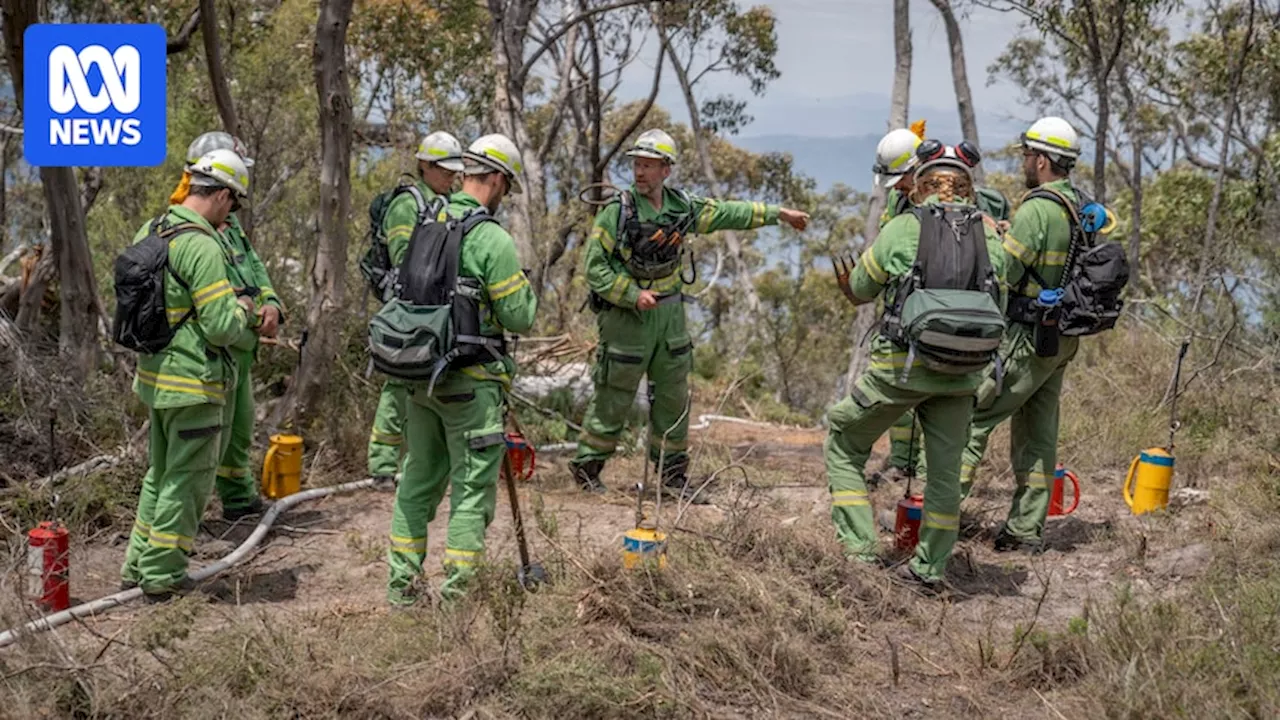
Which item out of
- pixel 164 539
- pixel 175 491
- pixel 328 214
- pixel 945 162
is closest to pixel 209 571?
pixel 164 539

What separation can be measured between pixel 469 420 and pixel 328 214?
9.91 feet

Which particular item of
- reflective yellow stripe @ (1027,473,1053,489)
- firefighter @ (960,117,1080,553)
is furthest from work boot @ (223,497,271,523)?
reflective yellow stripe @ (1027,473,1053,489)

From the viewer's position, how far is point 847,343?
21906mm

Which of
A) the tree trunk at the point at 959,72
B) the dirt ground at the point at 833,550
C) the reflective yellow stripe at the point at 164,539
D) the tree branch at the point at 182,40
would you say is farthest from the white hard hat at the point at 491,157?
the tree trunk at the point at 959,72

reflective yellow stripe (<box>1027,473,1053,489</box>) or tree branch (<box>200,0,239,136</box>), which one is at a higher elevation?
tree branch (<box>200,0,239,136</box>)

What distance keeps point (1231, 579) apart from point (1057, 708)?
65.4 inches

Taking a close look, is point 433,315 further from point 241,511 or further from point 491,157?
point 241,511

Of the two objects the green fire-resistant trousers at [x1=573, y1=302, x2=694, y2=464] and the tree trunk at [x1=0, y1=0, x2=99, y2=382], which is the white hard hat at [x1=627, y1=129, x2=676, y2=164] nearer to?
the green fire-resistant trousers at [x1=573, y1=302, x2=694, y2=464]

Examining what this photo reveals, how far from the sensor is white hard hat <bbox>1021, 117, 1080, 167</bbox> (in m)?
6.01

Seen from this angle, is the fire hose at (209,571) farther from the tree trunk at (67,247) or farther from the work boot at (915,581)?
the work boot at (915,581)

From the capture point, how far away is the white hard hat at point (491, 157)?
5.01m

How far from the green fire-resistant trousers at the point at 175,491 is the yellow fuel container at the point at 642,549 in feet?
6.76

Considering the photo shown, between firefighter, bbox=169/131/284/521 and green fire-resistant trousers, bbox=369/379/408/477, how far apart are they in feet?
2.60

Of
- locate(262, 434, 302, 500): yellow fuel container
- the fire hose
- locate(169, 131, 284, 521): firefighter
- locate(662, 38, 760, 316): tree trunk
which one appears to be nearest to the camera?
the fire hose
